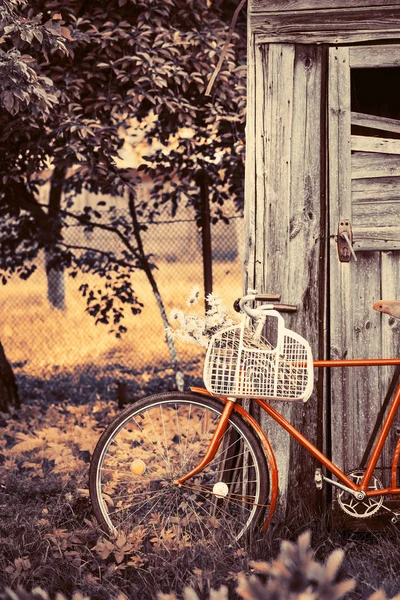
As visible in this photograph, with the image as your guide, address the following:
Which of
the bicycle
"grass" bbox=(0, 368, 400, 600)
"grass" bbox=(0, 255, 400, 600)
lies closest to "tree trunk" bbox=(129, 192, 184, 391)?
"grass" bbox=(0, 255, 400, 600)

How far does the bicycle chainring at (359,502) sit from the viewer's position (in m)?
4.17

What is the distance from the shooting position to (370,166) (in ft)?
14.5

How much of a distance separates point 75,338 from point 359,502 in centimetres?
756

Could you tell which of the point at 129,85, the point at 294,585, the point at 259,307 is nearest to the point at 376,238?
the point at 259,307

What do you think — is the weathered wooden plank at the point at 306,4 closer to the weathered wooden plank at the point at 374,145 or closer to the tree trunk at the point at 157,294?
the weathered wooden plank at the point at 374,145

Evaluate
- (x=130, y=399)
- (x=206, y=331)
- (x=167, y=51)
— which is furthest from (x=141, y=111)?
(x=206, y=331)

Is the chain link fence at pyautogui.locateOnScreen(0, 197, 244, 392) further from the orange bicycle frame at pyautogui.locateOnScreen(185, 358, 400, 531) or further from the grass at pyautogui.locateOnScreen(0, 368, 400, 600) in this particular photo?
the orange bicycle frame at pyautogui.locateOnScreen(185, 358, 400, 531)

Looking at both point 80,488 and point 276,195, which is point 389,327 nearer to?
point 276,195

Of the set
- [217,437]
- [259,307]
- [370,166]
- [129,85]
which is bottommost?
[217,437]

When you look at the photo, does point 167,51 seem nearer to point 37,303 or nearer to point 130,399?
point 130,399

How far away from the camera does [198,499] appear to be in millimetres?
4965

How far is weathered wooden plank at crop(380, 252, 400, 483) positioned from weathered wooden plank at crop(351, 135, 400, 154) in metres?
0.56

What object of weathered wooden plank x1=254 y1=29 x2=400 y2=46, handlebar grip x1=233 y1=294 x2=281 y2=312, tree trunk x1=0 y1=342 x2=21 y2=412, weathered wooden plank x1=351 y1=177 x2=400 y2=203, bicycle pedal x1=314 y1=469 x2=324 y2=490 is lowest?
bicycle pedal x1=314 y1=469 x2=324 y2=490

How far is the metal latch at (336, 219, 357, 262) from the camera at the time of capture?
171 inches
